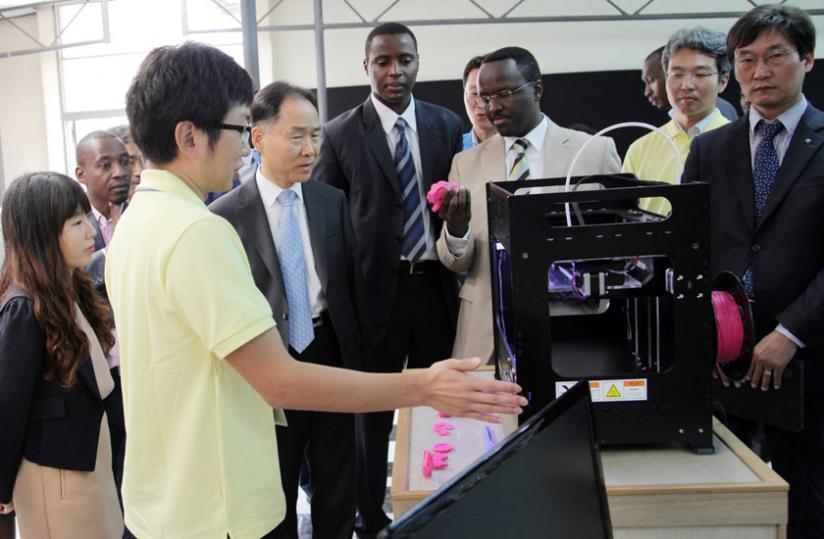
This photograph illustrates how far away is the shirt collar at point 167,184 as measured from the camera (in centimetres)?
116

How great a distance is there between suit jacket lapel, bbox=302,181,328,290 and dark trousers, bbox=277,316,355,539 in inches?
5.9

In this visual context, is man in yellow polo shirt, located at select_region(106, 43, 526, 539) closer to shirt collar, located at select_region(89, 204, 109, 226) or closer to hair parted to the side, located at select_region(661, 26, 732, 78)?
shirt collar, located at select_region(89, 204, 109, 226)

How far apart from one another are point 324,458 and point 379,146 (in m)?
1.04

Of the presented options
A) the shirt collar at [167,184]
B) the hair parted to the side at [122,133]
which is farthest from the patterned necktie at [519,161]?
the hair parted to the side at [122,133]

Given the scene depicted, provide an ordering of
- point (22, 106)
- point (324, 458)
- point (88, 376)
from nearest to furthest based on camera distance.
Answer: point (88, 376), point (324, 458), point (22, 106)

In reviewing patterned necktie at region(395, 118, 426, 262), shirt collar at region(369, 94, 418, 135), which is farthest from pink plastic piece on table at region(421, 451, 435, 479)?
shirt collar at region(369, 94, 418, 135)

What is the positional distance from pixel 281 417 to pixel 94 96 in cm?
1007

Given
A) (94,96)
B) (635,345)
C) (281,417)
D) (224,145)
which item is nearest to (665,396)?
(635,345)

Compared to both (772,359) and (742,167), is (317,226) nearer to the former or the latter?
(742,167)

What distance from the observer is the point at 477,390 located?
1.11 metres

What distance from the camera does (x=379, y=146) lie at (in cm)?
262

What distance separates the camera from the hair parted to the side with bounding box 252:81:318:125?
7.34 ft

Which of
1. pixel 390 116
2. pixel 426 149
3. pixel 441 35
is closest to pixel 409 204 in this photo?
pixel 426 149

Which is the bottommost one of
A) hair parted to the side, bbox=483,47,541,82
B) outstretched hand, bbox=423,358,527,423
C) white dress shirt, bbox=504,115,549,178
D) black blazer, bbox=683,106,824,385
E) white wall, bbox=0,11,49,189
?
outstretched hand, bbox=423,358,527,423
